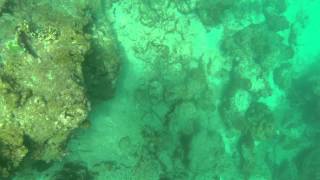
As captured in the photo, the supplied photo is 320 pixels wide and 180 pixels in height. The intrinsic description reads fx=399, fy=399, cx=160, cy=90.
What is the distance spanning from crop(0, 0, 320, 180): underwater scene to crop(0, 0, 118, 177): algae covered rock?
16 millimetres

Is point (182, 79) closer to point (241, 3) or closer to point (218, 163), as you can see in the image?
point (218, 163)

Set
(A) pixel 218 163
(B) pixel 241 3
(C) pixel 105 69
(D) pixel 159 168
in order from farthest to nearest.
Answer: (B) pixel 241 3 < (A) pixel 218 163 < (D) pixel 159 168 < (C) pixel 105 69

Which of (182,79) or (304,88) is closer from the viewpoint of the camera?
(182,79)

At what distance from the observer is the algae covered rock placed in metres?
5.74

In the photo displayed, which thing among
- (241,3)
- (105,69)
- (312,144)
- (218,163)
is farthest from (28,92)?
(312,144)

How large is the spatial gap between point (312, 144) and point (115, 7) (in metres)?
7.46

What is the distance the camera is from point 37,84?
236 inches

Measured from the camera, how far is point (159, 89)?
9328 millimetres

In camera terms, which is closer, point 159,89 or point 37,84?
point 37,84

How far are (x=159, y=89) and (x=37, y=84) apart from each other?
3801mm

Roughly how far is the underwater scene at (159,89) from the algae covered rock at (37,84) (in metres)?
0.02

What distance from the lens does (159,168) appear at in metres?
8.92

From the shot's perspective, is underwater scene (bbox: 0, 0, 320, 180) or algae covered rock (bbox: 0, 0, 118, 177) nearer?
algae covered rock (bbox: 0, 0, 118, 177)

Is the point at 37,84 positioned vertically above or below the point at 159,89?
above
